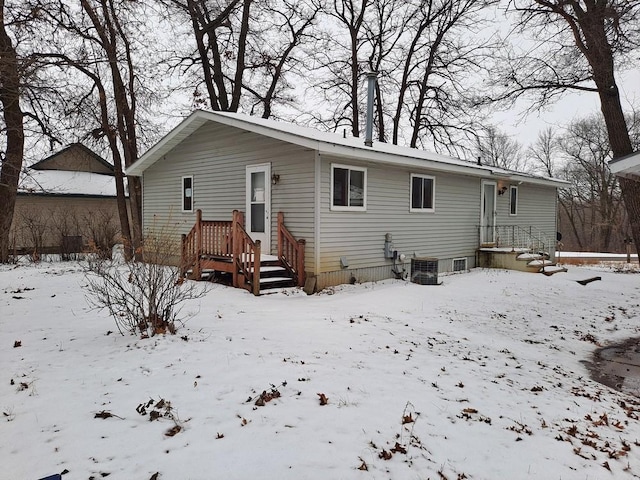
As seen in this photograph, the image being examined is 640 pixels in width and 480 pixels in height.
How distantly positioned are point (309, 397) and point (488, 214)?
12422 millimetres

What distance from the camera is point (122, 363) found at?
14.6 ft

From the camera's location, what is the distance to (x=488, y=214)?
47.8ft

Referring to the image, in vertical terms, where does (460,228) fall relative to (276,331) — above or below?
above

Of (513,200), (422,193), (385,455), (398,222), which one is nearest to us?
(385,455)

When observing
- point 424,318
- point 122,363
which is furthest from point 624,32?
point 122,363

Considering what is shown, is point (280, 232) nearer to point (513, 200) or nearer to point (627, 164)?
point (627, 164)

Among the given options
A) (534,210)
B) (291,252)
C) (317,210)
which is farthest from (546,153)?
(291,252)

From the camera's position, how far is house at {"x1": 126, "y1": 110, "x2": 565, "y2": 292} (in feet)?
30.2

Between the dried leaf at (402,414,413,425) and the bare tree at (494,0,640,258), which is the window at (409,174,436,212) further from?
the dried leaf at (402,414,413,425)

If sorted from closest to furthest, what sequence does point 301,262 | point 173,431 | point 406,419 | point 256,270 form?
point 173,431 < point 406,419 < point 256,270 < point 301,262

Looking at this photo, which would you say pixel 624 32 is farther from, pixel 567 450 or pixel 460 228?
pixel 567 450

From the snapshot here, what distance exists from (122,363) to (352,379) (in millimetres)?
2341

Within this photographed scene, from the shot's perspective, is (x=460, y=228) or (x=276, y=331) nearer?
(x=276, y=331)

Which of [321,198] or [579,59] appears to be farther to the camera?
[579,59]
